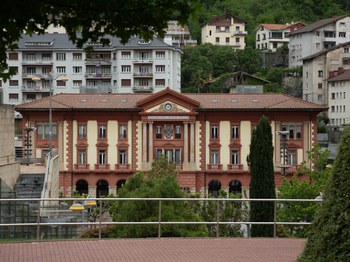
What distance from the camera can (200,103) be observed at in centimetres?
5991

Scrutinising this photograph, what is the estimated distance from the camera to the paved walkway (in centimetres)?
1477

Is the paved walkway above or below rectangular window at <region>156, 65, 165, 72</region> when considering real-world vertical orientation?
below

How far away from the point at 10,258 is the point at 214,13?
5299 inches

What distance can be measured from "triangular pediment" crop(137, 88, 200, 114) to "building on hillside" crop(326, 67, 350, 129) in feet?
127

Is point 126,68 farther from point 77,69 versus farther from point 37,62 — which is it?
point 37,62

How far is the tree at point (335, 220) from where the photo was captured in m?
11.2

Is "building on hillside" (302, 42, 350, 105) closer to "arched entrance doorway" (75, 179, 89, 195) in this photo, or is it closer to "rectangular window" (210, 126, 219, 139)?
"rectangular window" (210, 126, 219, 139)

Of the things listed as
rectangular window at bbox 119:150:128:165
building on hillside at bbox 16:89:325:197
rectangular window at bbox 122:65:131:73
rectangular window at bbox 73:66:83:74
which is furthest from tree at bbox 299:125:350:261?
rectangular window at bbox 73:66:83:74

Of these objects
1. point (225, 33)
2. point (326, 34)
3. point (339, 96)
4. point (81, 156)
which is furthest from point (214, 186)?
point (225, 33)

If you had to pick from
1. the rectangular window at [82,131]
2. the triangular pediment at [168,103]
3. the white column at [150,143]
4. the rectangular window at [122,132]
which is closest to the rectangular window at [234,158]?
the triangular pediment at [168,103]

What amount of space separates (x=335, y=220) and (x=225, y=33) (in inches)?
4956

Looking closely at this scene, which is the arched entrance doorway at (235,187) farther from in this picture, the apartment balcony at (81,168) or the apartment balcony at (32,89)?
the apartment balcony at (32,89)

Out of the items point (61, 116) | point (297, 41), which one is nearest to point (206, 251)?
point (61, 116)

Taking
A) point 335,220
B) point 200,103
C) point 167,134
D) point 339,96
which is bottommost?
point 335,220
